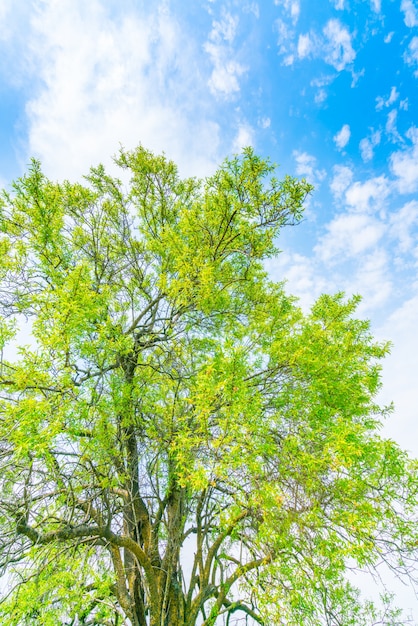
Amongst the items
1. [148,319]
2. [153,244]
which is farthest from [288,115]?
[148,319]

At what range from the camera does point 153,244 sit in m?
6.26

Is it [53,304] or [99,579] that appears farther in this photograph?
[99,579]

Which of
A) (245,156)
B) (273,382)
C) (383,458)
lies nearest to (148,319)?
(273,382)

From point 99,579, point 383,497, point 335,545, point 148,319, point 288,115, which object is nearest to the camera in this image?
point 335,545

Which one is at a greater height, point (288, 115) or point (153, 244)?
point (288, 115)

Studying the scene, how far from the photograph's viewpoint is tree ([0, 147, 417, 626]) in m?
3.36

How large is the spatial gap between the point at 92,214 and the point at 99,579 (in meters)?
6.55

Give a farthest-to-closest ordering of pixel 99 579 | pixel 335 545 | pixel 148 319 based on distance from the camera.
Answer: pixel 148 319 → pixel 99 579 → pixel 335 545

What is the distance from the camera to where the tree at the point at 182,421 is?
11.0 feet

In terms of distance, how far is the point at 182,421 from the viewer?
A: 15.6 ft

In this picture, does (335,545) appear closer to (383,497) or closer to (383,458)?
(383,497)

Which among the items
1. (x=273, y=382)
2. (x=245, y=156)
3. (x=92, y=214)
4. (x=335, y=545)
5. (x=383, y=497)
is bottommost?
(x=335, y=545)

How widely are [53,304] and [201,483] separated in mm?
2805

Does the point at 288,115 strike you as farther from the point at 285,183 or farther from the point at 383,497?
the point at 383,497
